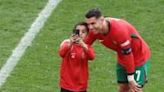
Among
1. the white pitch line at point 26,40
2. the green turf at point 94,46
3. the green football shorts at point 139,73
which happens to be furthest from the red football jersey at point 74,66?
the white pitch line at point 26,40

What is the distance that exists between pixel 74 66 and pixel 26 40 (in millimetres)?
3690

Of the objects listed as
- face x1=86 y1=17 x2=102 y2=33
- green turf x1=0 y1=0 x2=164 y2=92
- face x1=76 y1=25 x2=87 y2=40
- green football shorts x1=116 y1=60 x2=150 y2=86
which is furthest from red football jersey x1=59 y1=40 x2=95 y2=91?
green turf x1=0 y1=0 x2=164 y2=92

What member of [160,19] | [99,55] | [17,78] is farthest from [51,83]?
[160,19]

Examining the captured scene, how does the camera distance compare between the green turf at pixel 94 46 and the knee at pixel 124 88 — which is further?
the green turf at pixel 94 46

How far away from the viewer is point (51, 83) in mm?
10852

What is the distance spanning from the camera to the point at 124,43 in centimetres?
866

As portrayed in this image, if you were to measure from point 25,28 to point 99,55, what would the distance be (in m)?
1.80

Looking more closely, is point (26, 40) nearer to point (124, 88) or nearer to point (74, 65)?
point (124, 88)

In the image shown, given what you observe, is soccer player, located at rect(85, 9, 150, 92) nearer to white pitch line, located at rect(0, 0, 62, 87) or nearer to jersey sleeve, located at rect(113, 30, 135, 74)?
jersey sleeve, located at rect(113, 30, 135, 74)

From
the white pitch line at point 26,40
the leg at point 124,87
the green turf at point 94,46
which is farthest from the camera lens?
the white pitch line at point 26,40

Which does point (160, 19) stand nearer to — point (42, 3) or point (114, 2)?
point (114, 2)

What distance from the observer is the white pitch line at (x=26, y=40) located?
11242 mm

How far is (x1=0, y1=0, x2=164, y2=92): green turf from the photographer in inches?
425

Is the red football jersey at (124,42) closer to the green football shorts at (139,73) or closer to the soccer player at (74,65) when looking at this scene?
the green football shorts at (139,73)
